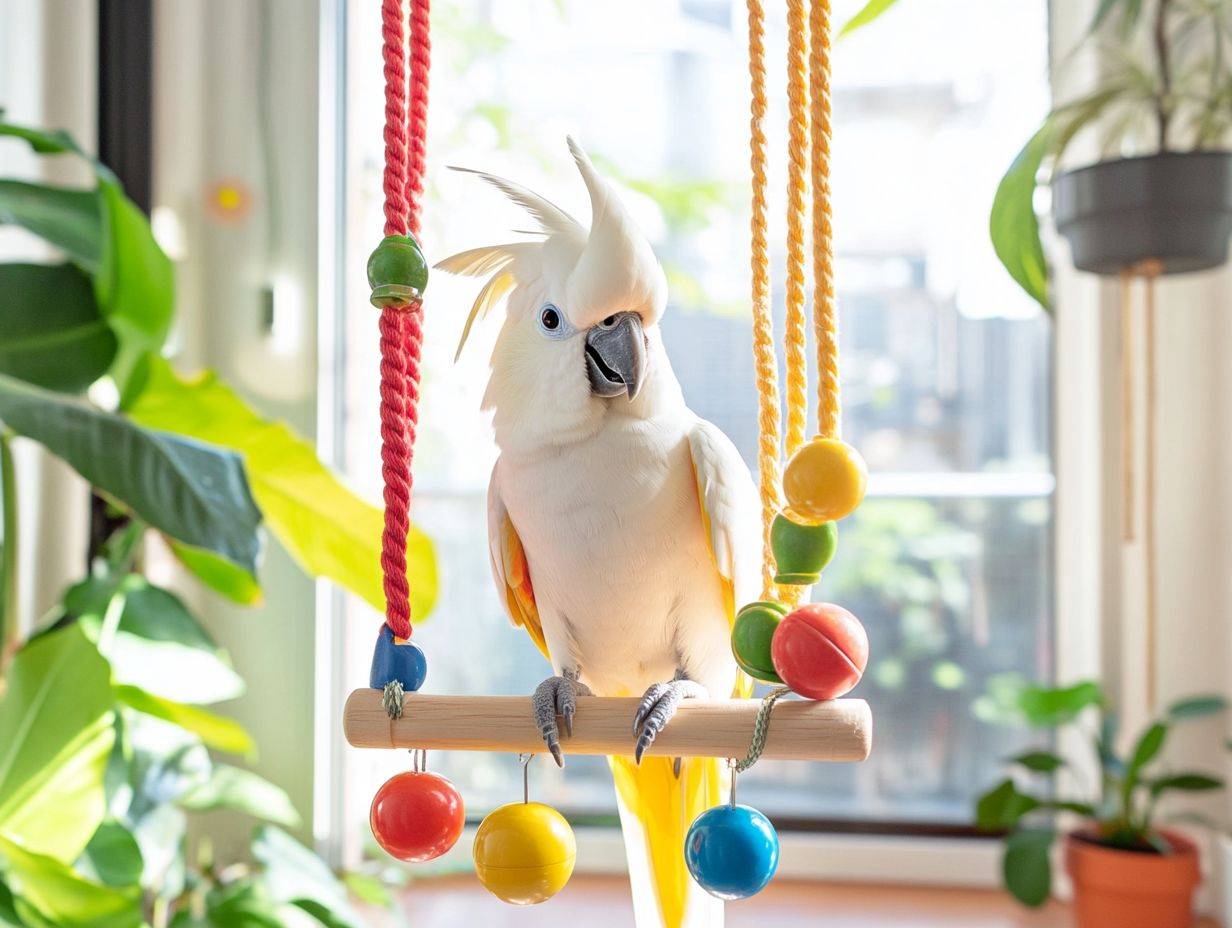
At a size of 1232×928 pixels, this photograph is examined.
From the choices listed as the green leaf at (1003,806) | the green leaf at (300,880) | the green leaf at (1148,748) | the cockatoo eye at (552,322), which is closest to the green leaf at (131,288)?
the green leaf at (300,880)

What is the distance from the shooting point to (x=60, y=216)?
110cm

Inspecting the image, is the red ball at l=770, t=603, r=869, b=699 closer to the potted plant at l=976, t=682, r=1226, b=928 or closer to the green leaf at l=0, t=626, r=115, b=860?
the green leaf at l=0, t=626, r=115, b=860

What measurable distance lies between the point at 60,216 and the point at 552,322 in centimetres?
81

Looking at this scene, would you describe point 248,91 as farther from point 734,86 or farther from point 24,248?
point 734,86

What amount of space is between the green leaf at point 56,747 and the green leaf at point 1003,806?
1179 mm

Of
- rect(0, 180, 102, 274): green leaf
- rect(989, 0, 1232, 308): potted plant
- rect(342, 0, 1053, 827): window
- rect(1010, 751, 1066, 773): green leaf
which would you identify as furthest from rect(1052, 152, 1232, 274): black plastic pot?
rect(0, 180, 102, 274): green leaf

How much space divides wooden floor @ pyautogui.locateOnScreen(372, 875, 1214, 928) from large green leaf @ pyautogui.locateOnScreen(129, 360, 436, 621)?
0.61 metres

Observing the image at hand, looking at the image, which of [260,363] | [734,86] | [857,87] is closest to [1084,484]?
[857,87]

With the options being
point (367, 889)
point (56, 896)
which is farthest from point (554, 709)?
point (367, 889)

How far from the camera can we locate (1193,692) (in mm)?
1489

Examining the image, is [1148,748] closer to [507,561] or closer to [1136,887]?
[1136,887]

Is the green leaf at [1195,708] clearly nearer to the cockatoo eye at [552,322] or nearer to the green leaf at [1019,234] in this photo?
the green leaf at [1019,234]

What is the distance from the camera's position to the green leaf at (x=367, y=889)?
1.43m

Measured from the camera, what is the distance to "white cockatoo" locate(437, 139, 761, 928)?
0.57 metres
